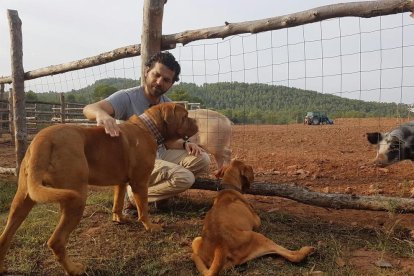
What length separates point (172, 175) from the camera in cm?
495

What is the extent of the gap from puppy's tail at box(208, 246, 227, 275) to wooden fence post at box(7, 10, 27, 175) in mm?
5623

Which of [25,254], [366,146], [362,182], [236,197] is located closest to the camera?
[25,254]

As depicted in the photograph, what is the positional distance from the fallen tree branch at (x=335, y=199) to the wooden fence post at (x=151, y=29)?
75.5 inches

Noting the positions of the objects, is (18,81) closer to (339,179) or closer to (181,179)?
(181,179)

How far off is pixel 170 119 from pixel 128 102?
75 cm

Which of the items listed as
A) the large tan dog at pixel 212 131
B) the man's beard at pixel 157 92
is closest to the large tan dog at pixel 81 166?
the man's beard at pixel 157 92

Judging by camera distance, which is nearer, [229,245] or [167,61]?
[229,245]

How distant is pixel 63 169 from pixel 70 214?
0.39 meters

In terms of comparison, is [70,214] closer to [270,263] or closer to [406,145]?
[270,263]

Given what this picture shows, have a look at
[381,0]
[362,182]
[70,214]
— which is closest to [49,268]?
[70,214]

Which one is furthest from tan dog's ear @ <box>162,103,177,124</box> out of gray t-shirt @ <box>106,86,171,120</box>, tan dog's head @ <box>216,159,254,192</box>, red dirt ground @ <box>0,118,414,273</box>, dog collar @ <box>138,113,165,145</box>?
red dirt ground @ <box>0,118,414,273</box>

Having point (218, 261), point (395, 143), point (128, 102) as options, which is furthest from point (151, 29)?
point (395, 143)

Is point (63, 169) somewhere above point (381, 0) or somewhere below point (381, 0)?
below

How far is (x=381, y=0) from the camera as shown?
4039 mm
